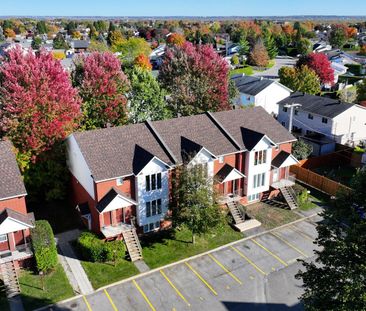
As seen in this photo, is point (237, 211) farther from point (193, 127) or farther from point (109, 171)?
point (109, 171)

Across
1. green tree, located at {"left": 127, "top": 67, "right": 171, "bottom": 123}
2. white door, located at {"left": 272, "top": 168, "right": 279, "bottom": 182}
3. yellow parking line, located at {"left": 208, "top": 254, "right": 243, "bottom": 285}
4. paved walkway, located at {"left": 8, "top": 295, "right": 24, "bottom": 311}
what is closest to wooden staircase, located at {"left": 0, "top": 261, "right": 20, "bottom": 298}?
paved walkway, located at {"left": 8, "top": 295, "right": 24, "bottom": 311}

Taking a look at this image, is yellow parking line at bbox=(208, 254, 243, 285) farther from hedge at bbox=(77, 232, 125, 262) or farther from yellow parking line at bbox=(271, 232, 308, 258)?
hedge at bbox=(77, 232, 125, 262)

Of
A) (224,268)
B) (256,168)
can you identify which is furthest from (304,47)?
(224,268)

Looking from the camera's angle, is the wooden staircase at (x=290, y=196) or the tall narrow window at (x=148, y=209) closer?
the tall narrow window at (x=148, y=209)

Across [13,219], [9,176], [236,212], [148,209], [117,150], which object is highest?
[117,150]

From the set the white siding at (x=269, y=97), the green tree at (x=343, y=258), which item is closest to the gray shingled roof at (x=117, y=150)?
the green tree at (x=343, y=258)

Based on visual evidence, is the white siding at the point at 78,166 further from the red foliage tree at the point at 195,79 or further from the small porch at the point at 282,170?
the red foliage tree at the point at 195,79

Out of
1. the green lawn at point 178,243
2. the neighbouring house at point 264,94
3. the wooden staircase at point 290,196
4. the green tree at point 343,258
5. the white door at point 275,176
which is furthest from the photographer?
the neighbouring house at point 264,94

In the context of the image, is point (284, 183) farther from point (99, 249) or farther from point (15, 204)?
point (15, 204)
